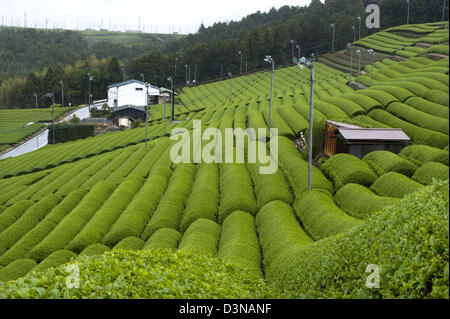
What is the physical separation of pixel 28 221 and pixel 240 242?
18.8 m

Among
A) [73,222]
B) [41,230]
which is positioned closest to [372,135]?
[73,222]

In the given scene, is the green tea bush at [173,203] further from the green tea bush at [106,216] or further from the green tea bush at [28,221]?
the green tea bush at [28,221]

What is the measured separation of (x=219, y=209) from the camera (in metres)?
30.0

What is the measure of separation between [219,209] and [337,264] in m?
17.7

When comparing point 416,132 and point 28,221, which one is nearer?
point 28,221

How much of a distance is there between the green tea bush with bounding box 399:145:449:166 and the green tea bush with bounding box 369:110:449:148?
218 centimetres

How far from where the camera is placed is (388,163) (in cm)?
3114

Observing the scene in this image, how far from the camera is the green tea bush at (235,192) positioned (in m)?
29.1

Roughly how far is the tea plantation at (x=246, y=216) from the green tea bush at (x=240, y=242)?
119 mm

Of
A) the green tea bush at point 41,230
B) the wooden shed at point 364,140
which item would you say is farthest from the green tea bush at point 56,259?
the wooden shed at point 364,140

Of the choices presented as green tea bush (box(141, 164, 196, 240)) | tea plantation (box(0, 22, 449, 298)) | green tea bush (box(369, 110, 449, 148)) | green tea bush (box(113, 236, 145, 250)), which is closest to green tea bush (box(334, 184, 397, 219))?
tea plantation (box(0, 22, 449, 298))

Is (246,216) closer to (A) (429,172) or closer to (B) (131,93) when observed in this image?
(A) (429,172)

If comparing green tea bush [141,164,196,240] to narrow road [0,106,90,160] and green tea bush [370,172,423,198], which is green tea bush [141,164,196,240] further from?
narrow road [0,106,90,160]
